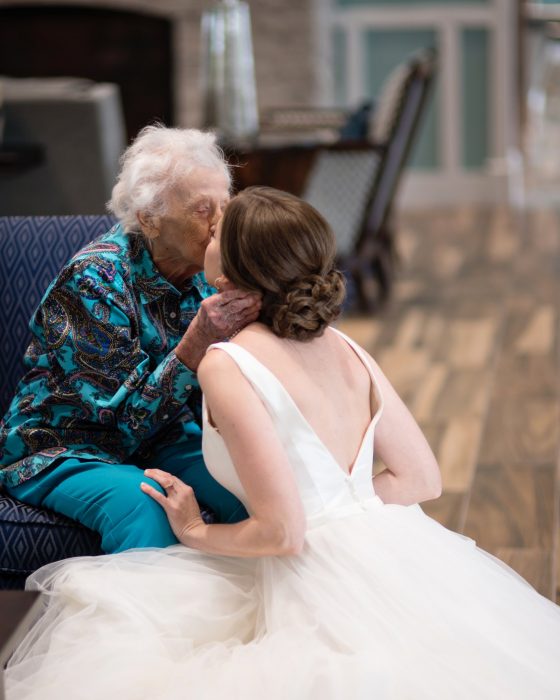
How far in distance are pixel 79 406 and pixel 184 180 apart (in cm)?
44

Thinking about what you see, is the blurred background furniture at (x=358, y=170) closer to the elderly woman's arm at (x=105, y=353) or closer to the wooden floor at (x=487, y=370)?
the wooden floor at (x=487, y=370)

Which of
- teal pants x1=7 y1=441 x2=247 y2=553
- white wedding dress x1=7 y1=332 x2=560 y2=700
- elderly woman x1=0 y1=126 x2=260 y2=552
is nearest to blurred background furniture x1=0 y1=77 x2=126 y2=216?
elderly woman x1=0 y1=126 x2=260 y2=552

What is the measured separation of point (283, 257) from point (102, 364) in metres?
0.49

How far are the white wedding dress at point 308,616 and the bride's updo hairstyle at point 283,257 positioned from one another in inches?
3.9

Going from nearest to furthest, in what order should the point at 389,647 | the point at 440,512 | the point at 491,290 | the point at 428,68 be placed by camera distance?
the point at 389,647
the point at 440,512
the point at 428,68
the point at 491,290

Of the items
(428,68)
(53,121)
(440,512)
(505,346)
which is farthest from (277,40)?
(440,512)

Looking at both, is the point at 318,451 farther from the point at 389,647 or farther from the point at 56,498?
the point at 56,498

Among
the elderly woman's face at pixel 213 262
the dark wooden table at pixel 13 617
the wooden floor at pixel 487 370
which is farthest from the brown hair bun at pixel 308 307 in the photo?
the wooden floor at pixel 487 370

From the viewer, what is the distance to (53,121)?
476 centimetres

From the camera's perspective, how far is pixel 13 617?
140 cm

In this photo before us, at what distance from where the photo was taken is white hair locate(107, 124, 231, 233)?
1.99 metres

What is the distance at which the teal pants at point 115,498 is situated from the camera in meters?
1.88

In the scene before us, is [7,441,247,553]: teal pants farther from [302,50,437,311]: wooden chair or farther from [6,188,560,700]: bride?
[302,50,437,311]: wooden chair

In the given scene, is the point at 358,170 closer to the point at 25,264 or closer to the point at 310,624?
the point at 25,264
